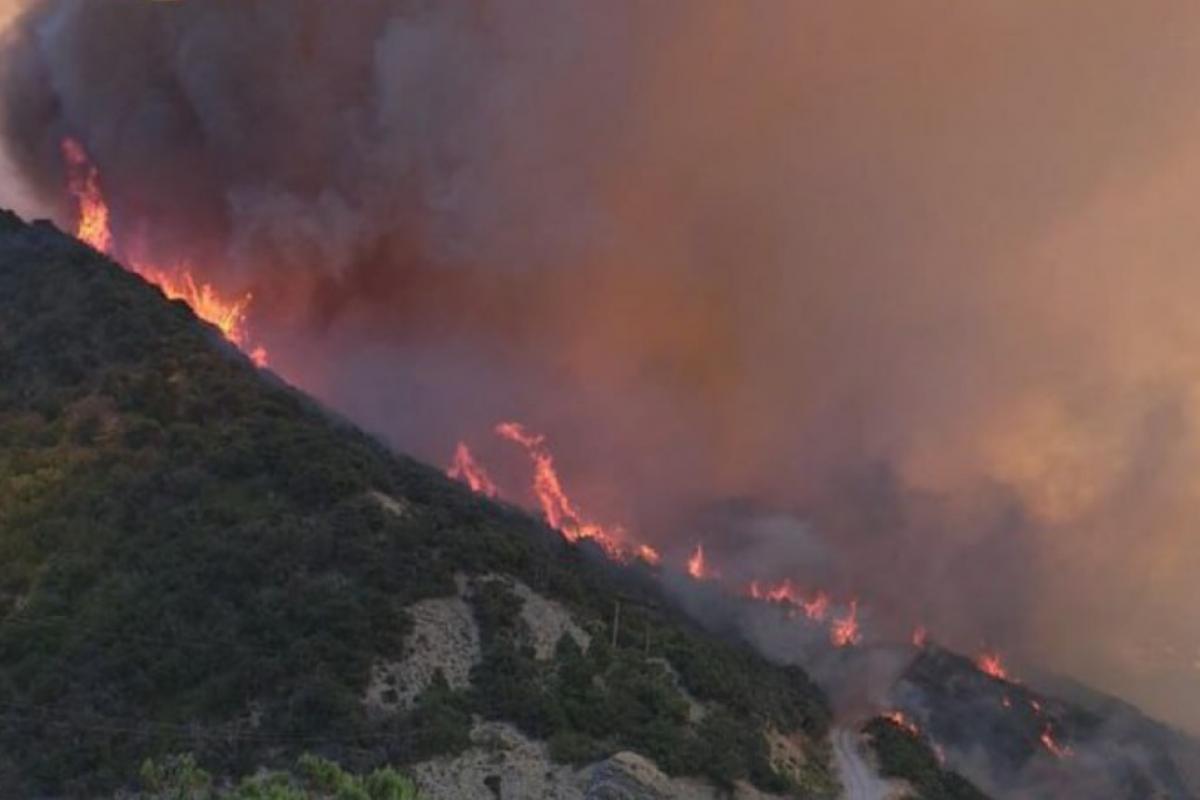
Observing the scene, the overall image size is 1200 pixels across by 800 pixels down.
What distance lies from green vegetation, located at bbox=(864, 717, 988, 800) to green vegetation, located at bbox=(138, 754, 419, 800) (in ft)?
150

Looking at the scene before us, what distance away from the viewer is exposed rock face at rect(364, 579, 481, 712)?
241 feet

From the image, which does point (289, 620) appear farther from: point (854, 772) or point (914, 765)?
point (914, 765)

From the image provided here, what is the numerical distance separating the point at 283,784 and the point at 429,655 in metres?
19.4

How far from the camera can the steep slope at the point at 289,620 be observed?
227ft

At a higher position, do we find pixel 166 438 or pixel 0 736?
pixel 166 438

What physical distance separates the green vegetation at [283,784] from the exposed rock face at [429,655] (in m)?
9.38

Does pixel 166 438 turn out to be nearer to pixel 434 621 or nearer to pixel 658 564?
pixel 434 621

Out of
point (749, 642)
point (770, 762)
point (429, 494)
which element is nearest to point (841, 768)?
point (770, 762)

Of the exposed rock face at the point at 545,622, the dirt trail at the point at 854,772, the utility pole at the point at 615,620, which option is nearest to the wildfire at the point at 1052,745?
the dirt trail at the point at 854,772

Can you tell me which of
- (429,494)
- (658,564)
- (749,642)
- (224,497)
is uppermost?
(658,564)

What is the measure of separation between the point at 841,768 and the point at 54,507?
57.9 metres

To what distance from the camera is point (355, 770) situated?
217 ft

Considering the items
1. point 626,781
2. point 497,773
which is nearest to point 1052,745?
point 626,781

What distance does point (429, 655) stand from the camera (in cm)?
7731
